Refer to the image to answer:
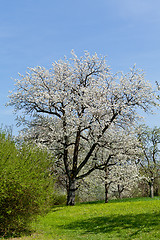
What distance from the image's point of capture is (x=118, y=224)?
15.1 m

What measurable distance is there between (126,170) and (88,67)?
1107 cm

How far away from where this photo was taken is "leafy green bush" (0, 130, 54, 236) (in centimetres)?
1168

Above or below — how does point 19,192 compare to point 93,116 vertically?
below

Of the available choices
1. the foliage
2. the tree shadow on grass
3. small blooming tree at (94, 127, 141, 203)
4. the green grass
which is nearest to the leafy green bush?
the green grass

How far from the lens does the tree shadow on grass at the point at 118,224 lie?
1384 centimetres

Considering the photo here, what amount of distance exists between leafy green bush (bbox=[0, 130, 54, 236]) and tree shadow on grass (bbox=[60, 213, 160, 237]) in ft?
11.4

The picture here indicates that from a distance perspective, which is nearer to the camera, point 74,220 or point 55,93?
point 74,220

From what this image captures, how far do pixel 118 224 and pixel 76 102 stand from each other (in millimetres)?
13206

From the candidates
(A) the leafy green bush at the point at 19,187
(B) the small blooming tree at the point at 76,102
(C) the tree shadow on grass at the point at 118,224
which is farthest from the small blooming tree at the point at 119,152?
(A) the leafy green bush at the point at 19,187

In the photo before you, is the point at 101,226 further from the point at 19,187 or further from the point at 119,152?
the point at 119,152

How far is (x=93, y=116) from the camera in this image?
2484 centimetres

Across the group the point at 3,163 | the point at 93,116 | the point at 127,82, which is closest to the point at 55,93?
the point at 93,116

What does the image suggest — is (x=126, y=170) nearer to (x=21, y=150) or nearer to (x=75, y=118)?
(x=75, y=118)

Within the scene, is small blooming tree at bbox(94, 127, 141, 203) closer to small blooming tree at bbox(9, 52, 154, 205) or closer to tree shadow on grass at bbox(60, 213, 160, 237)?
small blooming tree at bbox(9, 52, 154, 205)
